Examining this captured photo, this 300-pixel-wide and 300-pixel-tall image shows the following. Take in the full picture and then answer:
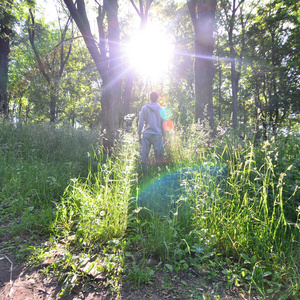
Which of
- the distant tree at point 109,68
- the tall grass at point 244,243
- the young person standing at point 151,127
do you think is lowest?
the tall grass at point 244,243

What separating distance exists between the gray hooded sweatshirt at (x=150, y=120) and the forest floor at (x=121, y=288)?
4.08 metres

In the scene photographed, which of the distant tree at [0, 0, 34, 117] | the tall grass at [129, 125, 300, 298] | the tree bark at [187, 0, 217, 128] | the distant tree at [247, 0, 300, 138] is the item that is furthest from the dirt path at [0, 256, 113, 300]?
the distant tree at [247, 0, 300, 138]

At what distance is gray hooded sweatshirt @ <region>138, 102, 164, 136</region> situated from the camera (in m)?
5.61

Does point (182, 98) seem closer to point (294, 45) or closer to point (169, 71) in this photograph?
point (169, 71)

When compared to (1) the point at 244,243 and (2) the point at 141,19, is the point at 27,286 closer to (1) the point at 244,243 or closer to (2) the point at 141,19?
(1) the point at 244,243

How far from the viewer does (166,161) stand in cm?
470

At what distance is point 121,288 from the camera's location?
5.81 ft

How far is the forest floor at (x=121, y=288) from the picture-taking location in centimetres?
168

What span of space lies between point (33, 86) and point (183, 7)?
15.1 m

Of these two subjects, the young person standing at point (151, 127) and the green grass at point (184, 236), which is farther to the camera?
the young person standing at point (151, 127)

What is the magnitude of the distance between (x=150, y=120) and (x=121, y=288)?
173 inches

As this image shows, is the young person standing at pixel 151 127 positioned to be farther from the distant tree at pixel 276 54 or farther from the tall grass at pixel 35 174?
the distant tree at pixel 276 54

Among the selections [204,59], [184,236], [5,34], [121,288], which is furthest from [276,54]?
[121,288]

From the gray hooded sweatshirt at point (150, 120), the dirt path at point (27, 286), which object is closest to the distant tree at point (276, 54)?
the gray hooded sweatshirt at point (150, 120)
